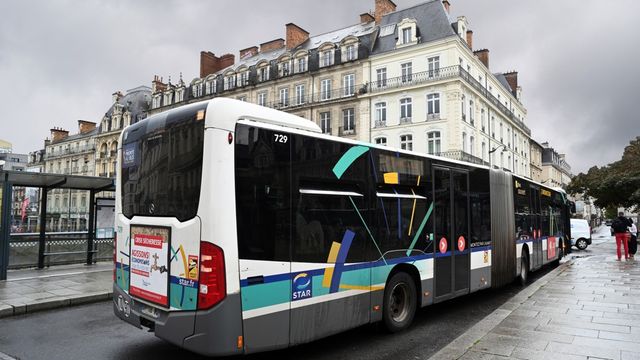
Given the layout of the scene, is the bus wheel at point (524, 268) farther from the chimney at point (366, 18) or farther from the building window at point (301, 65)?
the chimney at point (366, 18)

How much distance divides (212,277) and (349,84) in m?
37.1

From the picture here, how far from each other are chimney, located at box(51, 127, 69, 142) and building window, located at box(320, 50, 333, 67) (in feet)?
181

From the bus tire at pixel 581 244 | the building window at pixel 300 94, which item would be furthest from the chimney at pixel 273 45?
the bus tire at pixel 581 244

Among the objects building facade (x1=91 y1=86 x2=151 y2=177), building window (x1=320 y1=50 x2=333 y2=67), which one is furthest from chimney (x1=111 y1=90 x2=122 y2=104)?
building window (x1=320 y1=50 x2=333 y2=67)

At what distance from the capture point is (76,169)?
6800 cm

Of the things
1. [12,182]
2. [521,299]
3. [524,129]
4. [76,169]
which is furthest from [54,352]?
[76,169]

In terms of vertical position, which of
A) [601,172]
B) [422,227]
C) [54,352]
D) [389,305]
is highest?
[601,172]

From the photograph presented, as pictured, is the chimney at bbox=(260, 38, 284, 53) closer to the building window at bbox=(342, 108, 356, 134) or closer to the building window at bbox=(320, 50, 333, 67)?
the building window at bbox=(320, 50, 333, 67)

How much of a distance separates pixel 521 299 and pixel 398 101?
30342mm

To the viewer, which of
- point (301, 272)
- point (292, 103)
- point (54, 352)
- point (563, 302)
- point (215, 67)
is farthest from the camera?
point (215, 67)

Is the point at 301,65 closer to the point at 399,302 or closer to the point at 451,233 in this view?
the point at 451,233

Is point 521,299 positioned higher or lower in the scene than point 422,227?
lower

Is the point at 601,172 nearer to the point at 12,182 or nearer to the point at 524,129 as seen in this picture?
the point at 524,129

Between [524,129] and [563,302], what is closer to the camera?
[563,302]
